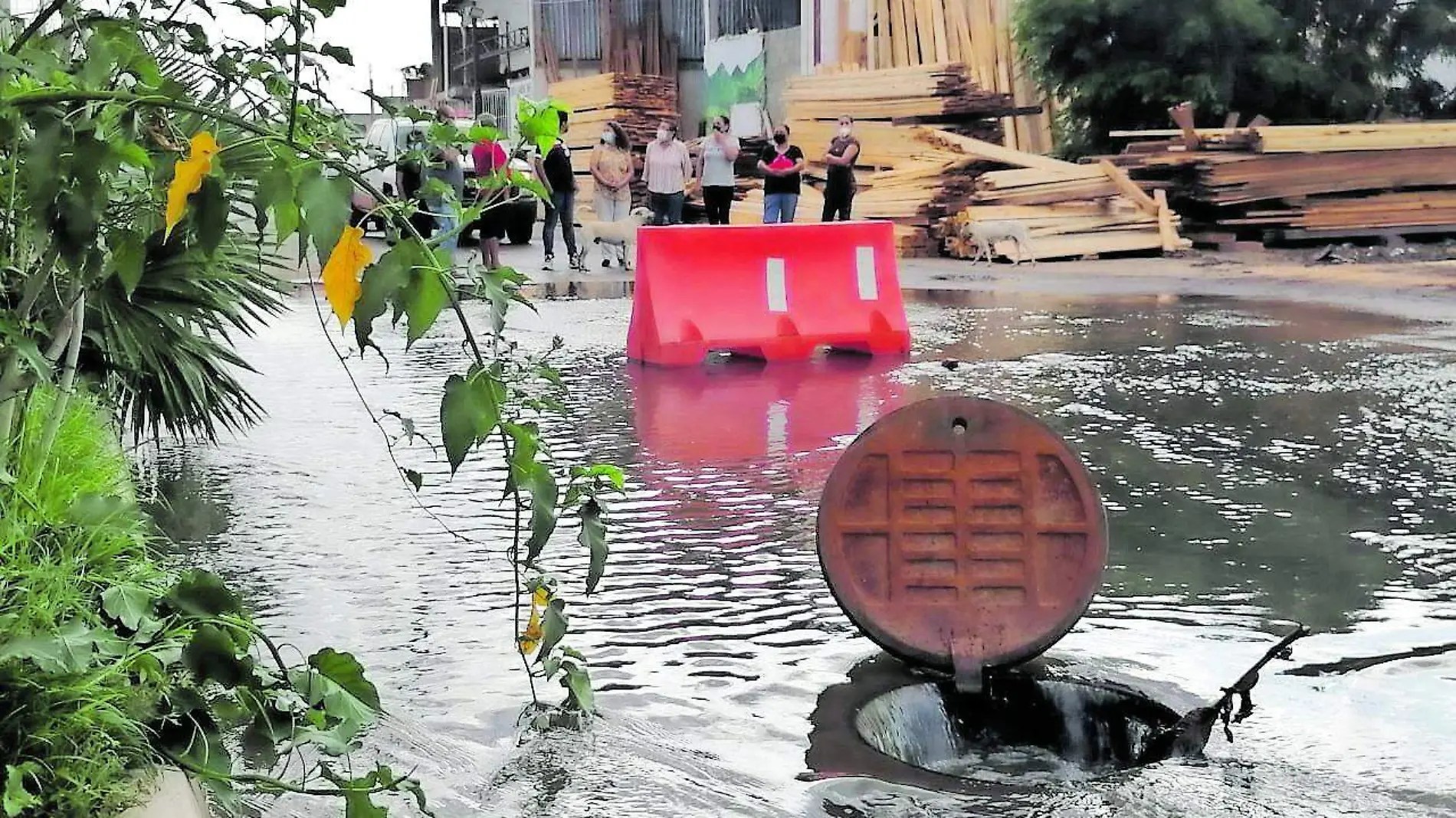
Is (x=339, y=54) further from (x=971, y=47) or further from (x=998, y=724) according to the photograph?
(x=971, y=47)

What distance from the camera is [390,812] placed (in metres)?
3.80

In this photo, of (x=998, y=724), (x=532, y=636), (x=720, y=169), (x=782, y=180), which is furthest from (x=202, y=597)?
(x=720, y=169)

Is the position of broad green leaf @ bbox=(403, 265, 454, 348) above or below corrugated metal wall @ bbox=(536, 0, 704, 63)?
below

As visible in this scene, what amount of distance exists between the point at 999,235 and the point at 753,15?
39.1ft

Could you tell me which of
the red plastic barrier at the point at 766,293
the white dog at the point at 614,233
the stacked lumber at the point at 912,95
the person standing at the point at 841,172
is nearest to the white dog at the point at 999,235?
the person standing at the point at 841,172

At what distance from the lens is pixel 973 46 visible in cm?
2650

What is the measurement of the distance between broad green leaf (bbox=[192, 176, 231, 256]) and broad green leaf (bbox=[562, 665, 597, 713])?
6.64 ft

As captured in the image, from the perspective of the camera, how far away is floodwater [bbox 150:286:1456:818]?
13.2ft

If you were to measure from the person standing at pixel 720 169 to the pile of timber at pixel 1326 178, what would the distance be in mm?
5425

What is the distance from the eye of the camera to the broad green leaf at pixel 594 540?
3.35 meters

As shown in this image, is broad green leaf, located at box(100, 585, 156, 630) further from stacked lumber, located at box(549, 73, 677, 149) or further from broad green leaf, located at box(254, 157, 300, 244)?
stacked lumber, located at box(549, 73, 677, 149)

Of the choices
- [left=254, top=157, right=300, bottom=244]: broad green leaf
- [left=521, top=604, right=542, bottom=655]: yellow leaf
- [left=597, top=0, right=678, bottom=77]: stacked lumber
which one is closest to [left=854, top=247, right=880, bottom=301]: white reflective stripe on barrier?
[left=521, top=604, right=542, bottom=655]: yellow leaf

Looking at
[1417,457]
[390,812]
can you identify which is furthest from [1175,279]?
[390,812]

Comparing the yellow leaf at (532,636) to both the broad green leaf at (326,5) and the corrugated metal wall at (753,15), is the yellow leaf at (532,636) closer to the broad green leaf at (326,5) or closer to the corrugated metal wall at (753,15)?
the broad green leaf at (326,5)
